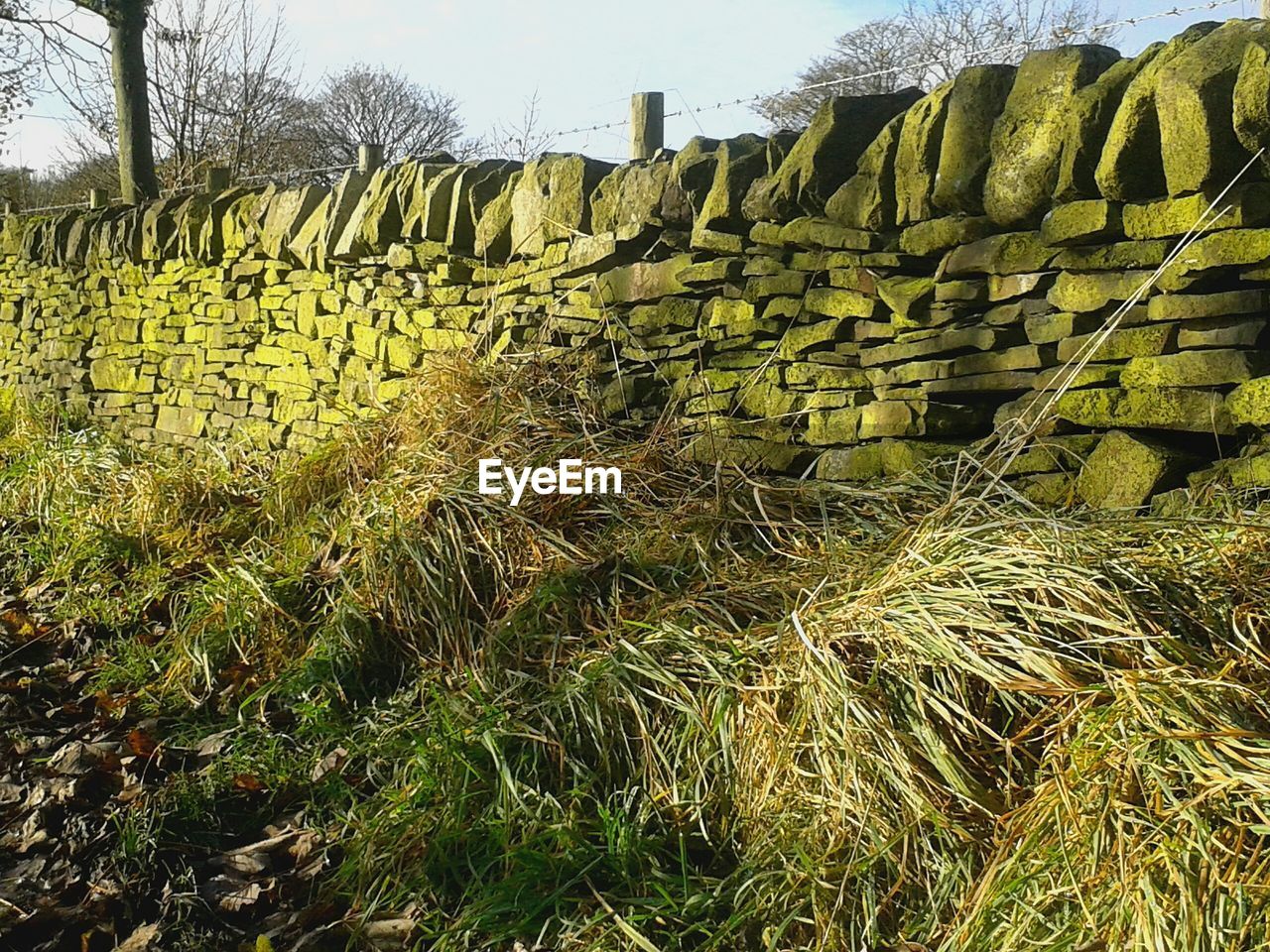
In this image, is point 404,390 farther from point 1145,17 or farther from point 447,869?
point 1145,17

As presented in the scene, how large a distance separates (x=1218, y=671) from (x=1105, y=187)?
1332mm

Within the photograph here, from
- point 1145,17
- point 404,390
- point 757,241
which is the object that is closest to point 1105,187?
point 757,241

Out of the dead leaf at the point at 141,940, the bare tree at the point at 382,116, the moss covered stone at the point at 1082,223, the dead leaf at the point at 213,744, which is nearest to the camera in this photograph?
the dead leaf at the point at 141,940

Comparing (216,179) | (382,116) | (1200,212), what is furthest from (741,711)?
(382,116)

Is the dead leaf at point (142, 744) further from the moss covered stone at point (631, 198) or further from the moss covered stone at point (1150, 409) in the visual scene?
the moss covered stone at point (1150, 409)

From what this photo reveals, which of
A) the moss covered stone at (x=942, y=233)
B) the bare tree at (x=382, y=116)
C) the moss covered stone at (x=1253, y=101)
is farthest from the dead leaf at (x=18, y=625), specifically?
the bare tree at (x=382, y=116)

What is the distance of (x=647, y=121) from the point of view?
20.4 feet

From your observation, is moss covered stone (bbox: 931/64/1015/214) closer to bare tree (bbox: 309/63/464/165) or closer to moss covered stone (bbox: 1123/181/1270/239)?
moss covered stone (bbox: 1123/181/1270/239)

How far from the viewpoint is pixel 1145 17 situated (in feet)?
16.1

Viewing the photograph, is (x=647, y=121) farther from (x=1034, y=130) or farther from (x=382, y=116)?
(x=382, y=116)
